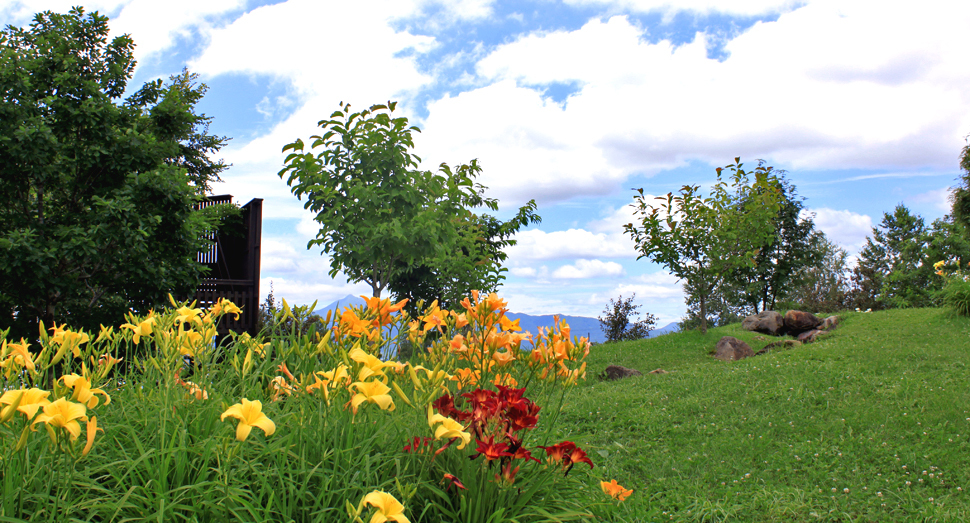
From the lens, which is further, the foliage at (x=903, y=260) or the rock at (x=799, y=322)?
the foliage at (x=903, y=260)

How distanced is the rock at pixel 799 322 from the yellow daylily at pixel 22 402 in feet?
46.1

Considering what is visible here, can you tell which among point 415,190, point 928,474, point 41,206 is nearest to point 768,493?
point 928,474

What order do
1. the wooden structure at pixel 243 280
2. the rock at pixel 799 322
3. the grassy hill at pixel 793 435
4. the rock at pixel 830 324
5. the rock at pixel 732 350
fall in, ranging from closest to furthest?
the grassy hill at pixel 793 435
the rock at pixel 732 350
the wooden structure at pixel 243 280
the rock at pixel 830 324
the rock at pixel 799 322

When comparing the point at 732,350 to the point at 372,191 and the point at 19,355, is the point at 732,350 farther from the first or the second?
the point at 19,355

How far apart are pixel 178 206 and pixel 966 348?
11908 mm

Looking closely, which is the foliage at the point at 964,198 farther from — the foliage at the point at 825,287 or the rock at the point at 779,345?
the rock at the point at 779,345

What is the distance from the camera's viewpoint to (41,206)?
8102 millimetres

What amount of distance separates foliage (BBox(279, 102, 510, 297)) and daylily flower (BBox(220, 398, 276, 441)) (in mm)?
4998

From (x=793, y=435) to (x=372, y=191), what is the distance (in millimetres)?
5065

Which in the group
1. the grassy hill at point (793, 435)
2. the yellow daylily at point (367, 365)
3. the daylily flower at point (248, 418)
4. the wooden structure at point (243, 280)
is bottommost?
the grassy hill at point (793, 435)

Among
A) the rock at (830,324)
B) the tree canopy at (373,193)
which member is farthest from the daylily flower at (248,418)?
the rock at (830,324)

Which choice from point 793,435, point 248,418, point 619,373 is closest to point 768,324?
point 619,373

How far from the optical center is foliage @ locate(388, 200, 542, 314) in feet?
34.7

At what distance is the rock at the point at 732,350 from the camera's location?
9.90 m
